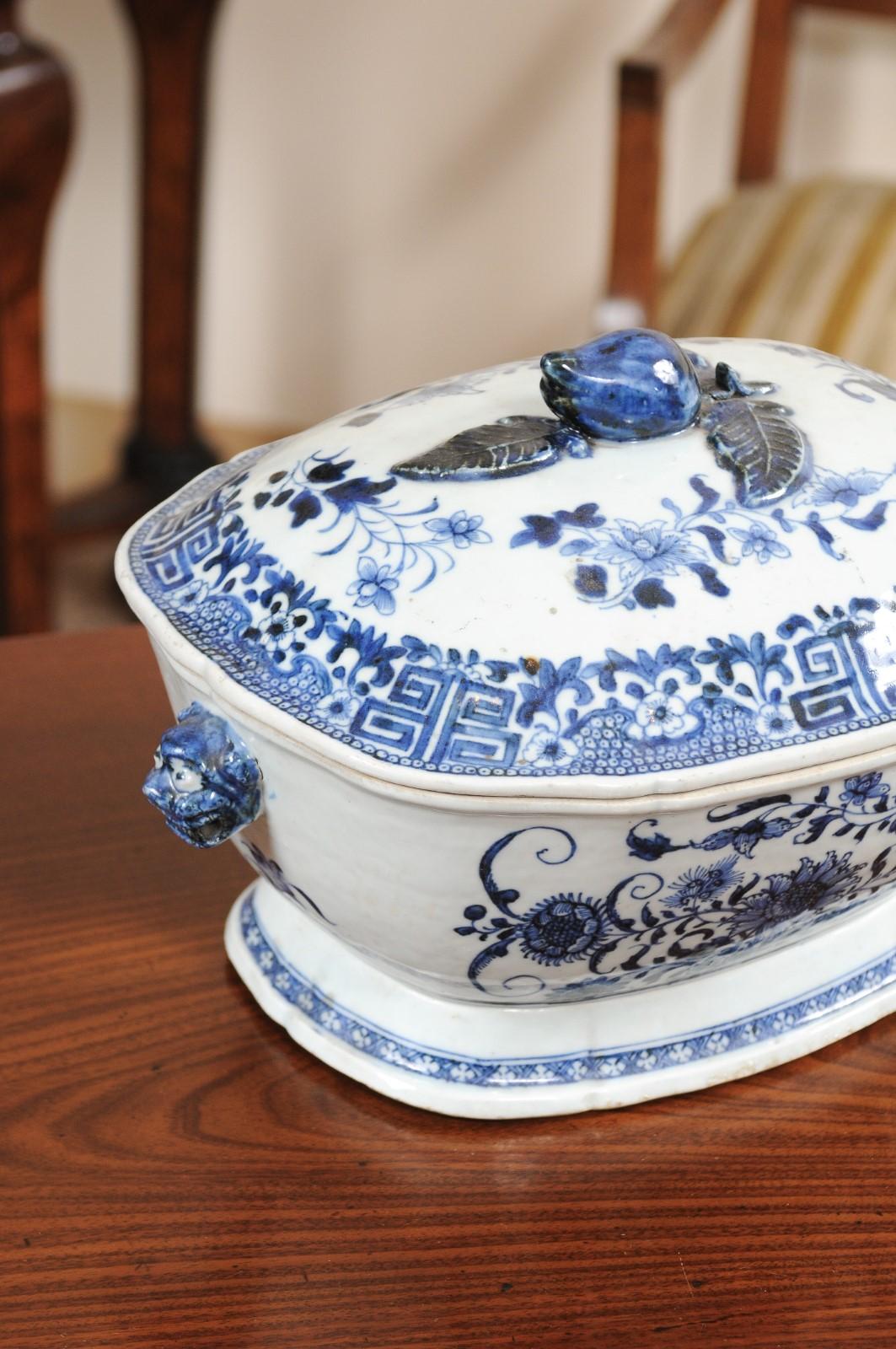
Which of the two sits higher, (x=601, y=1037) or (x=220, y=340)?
(x=601, y=1037)

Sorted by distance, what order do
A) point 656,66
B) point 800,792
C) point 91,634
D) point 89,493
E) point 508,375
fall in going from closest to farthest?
point 800,792
point 508,375
point 91,634
point 656,66
point 89,493

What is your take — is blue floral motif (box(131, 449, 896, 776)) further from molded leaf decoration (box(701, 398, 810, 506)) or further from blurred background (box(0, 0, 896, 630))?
blurred background (box(0, 0, 896, 630))

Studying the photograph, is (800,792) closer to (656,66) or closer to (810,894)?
(810,894)

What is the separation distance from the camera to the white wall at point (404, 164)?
2131 mm

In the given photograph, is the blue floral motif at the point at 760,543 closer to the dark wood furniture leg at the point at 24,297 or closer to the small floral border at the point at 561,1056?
the small floral border at the point at 561,1056

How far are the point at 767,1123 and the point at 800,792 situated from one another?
17 cm

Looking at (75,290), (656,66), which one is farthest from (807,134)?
(75,290)

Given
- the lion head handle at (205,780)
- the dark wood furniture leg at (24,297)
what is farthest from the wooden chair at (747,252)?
the lion head handle at (205,780)

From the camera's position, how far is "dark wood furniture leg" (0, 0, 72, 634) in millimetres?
1391

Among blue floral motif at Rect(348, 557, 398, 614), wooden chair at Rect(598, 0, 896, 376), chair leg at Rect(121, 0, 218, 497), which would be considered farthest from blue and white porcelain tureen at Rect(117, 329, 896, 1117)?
chair leg at Rect(121, 0, 218, 497)

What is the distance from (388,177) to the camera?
7.47 ft

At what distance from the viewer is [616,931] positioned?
1.96 ft

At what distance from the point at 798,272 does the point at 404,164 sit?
0.86 meters

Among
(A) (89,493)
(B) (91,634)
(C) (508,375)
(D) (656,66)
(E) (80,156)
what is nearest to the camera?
(C) (508,375)
